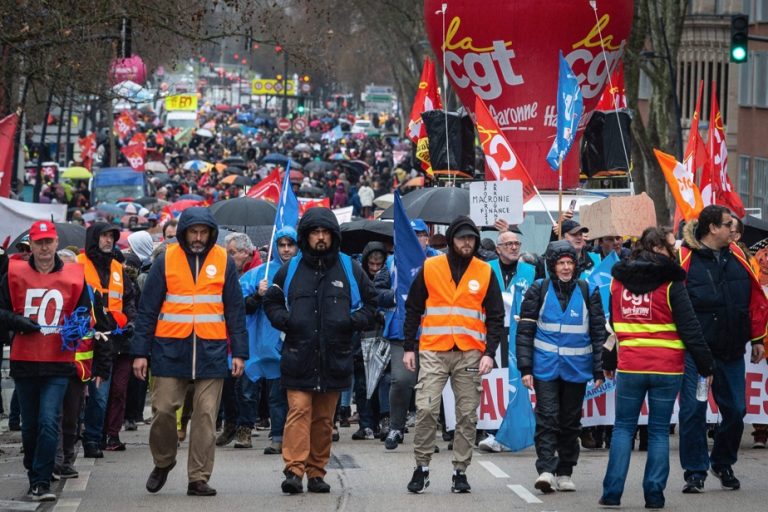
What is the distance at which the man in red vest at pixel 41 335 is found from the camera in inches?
420

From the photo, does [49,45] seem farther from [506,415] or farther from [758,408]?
[758,408]

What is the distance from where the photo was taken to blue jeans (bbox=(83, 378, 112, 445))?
13.2m

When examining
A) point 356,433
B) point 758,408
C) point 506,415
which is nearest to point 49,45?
point 356,433

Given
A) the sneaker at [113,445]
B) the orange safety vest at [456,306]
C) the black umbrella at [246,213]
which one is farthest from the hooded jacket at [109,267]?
the black umbrella at [246,213]

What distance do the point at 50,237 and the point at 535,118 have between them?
13402 mm

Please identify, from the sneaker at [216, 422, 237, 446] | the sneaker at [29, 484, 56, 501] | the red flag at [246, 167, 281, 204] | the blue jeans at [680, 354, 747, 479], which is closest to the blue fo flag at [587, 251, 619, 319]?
the blue jeans at [680, 354, 747, 479]

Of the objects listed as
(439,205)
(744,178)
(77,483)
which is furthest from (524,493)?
(744,178)

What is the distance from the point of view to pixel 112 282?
13031mm

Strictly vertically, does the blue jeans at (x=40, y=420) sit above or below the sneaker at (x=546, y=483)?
above

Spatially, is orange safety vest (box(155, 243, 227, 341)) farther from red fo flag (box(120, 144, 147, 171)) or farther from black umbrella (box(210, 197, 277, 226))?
red fo flag (box(120, 144, 147, 171))

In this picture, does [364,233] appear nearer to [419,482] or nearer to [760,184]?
[419,482]

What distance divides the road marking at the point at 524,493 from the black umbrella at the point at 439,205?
23.2 feet

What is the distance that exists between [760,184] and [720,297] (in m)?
36.2

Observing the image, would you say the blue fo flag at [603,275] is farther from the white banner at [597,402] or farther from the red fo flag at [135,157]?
the red fo flag at [135,157]
